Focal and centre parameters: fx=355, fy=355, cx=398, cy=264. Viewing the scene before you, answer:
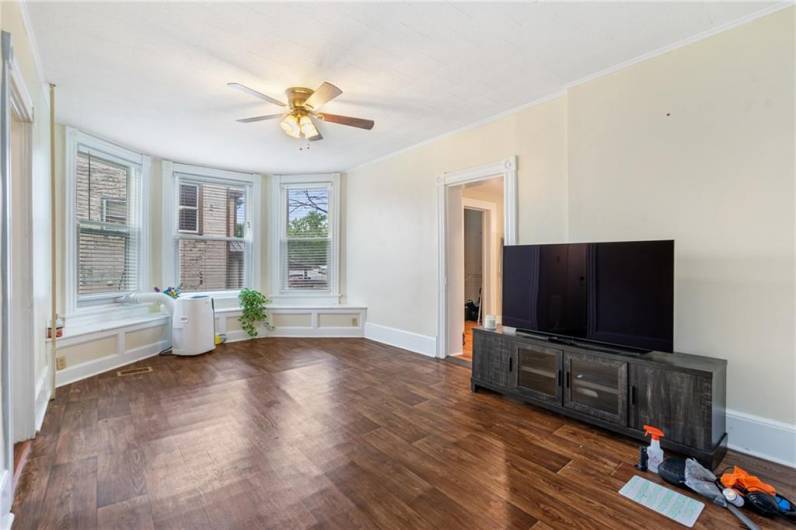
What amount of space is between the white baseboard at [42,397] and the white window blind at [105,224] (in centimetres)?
130

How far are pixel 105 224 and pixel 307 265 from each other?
2693 mm

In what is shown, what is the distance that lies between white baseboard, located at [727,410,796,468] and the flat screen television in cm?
65

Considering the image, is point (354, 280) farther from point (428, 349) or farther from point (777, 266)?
point (777, 266)

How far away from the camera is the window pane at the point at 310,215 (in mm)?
6008

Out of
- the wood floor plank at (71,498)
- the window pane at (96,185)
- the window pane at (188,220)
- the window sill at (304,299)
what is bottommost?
the wood floor plank at (71,498)

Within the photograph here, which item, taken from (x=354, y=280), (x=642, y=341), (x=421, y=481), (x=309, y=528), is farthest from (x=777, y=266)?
(x=354, y=280)

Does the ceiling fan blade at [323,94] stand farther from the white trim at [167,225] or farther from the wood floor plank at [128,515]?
the white trim at [167,225]

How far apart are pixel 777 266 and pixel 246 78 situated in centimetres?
388

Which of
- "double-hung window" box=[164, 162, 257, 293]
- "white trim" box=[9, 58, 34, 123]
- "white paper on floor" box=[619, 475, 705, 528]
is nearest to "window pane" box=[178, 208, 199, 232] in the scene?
"double-hung window" box=[164, 162, 257, 293]

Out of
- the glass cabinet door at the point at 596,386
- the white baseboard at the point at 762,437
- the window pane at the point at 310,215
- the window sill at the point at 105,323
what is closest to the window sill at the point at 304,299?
the window pane at the point at 310,215

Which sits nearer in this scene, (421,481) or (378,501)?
(378,501)

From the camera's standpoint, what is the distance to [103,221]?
4.32m

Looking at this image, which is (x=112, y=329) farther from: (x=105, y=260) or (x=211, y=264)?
(x=211, y=264)

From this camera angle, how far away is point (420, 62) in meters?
2.65
